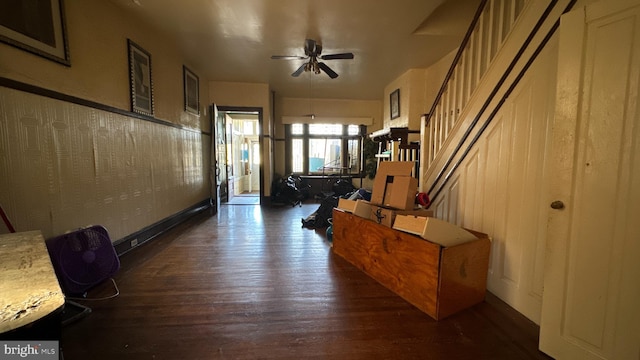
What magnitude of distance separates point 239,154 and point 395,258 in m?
7.37

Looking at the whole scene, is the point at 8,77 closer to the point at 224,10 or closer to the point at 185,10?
the point at 185,10

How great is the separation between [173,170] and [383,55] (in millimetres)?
4057

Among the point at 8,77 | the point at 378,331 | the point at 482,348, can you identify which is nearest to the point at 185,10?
the point at 8,77

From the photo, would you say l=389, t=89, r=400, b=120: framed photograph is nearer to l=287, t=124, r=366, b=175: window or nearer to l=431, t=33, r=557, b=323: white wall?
l=287, t=124, r=366, b=175: window

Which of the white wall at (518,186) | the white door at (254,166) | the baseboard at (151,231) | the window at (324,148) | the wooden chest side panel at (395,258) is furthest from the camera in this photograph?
the white door at (254,166)

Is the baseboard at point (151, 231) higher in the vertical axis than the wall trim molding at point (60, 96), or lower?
lower

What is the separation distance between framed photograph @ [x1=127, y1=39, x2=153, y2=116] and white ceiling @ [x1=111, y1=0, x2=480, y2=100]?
440 mm

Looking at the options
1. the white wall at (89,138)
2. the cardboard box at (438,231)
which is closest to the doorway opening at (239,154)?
the white wall at (89,138)

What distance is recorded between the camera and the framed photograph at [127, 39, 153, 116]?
2.98 metres

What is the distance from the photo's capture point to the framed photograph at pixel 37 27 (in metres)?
1.77

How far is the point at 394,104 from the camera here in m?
5.88

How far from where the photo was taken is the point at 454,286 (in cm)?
178

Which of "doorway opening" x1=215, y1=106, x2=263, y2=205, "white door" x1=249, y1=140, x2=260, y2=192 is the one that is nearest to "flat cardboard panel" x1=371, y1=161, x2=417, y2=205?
"doorway opening" x1=215, y1=106, x2=263, y2=205

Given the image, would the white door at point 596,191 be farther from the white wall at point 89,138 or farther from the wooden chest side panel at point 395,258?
the white wall at point 89,138
